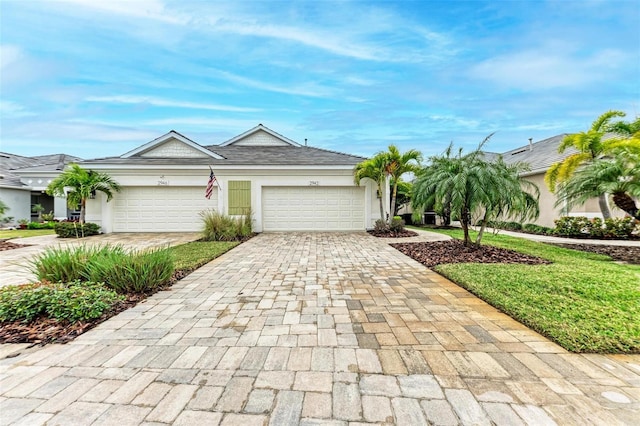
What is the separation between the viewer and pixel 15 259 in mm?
6859

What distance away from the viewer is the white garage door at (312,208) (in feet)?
41.7

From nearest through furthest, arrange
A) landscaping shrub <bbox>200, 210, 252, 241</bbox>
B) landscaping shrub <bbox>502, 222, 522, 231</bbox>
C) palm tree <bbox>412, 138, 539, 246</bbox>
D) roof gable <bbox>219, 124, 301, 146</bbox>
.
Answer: palm tree <bbox>412, 138, 539, 246</bbox>, landscaping shrub <bbox>200, 210, 252, 241</bbox>, landscaping shrub <bbox>502, 222, 522, 231</bbox>, roof gable <bbox>219, 124, 301, 146</bbox>

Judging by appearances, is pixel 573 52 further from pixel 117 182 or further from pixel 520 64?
pixel 117 182

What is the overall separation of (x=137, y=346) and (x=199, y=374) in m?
0.90

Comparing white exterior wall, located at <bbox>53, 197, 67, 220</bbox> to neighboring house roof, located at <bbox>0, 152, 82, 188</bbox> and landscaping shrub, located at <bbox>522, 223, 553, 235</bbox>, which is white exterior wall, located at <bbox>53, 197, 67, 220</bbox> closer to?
neighboring house roof, located at <bbox>0, 152, 82, 188</bbox>

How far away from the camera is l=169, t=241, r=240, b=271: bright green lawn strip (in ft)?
19.4

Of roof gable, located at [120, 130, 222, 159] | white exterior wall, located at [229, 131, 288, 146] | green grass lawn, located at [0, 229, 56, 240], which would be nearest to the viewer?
green grass lawn, located at [0, 229, 56, 240]

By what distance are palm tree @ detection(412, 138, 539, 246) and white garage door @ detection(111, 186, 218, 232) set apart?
920cm

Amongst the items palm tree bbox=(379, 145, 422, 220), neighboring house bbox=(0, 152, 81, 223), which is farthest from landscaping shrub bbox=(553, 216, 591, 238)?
neighboring house bbox=(0, 152, 81, 223)

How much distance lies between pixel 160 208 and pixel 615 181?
50.3 feet

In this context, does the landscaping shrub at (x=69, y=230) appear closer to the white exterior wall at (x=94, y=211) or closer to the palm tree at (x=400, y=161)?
the white exterior wall at (x=94, y=211)

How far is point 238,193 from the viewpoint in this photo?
12.5 metres

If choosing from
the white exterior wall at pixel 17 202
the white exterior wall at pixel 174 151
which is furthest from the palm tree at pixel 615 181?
the white exterior wall at pixel 17 202

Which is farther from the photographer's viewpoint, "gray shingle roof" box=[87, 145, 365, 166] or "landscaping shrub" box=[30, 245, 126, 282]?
"gray shingle roof" box=[87, 145, 365, 166]
